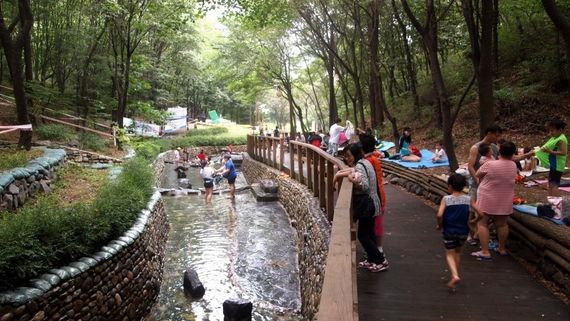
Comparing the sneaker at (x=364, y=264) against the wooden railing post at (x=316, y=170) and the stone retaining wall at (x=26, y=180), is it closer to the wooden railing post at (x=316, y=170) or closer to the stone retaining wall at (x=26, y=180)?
the wooden railing post at (x=316, y=170)

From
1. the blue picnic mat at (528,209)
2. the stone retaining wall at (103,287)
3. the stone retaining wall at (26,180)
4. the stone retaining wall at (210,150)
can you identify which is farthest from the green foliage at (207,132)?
the blue picnic mat at (528,209)

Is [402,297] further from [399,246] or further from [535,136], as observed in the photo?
[535,136]

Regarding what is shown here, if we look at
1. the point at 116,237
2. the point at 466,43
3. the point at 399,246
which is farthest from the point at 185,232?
the point at 466,43

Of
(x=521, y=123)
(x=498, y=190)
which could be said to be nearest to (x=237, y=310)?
(x=498, y=190)

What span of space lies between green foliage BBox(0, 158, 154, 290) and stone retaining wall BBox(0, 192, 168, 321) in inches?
5.7

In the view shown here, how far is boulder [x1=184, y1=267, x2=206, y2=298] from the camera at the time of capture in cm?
734

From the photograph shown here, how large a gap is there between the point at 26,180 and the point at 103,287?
396 centimetres

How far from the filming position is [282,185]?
13227 mm

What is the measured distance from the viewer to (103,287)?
5.66 metres

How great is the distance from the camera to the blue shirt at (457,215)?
4.36 metres

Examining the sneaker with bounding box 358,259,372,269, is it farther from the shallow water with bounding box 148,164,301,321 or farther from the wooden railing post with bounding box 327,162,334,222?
the shallow water with bounding box 148,164,301,321

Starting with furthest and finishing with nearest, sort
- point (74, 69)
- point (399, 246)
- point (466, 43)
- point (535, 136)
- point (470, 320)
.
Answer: point (74, 69) < point (466, 43) < point (535, 136) < point (399, 246) < point (470, 320)

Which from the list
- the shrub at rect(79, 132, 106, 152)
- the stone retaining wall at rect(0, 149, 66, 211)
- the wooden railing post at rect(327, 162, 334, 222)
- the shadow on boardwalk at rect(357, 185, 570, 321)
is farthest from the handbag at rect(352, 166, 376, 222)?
the shrub at rect(79, 132, 106, 152)

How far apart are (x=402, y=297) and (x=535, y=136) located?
1024 cm
